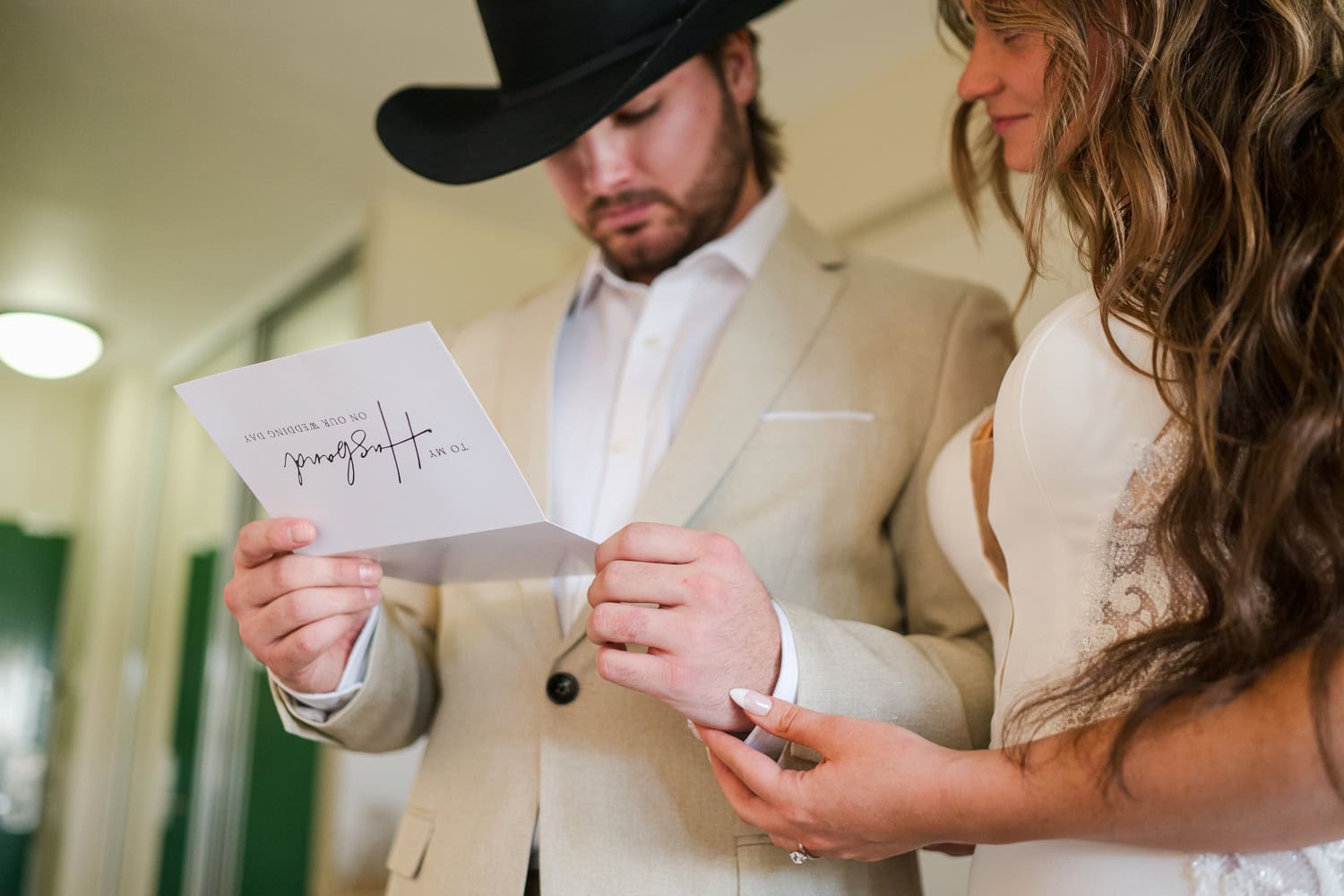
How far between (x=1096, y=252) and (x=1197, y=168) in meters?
0.08

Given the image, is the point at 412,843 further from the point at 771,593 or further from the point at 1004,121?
the point at 1004,121

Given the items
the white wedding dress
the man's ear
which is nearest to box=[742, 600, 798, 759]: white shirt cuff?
the white wedding dress

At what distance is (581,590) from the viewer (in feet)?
3.52

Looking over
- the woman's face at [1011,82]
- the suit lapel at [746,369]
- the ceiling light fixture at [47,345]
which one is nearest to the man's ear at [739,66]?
the suit lapel at [746,369]

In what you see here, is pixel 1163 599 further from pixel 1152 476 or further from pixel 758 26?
pixel 758 26

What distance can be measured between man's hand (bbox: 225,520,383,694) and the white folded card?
2cm

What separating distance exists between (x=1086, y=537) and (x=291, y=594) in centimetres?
65

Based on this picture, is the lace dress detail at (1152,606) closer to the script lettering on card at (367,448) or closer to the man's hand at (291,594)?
the script lettering on card at (367,448)

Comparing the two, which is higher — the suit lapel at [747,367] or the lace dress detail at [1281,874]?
the suit lapel at [747,367]

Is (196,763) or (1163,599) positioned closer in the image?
(1163,599)

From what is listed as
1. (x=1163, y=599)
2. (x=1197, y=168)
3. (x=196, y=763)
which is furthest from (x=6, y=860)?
(x=1197, y=168)

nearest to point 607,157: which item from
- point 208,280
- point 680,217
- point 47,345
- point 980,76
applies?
point 680,217

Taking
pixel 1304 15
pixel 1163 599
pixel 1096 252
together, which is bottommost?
pixel 1163 599

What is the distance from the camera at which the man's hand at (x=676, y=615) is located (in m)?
0.75
